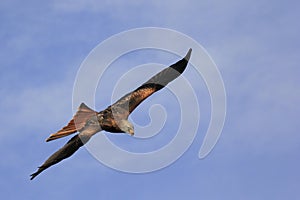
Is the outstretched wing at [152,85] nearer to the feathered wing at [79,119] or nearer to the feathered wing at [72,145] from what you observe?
the feathered wing at [79,119]

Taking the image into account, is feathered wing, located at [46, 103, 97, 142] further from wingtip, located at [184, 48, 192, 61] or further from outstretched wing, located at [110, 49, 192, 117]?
wingtip, located at [184, 48, 192, 61]

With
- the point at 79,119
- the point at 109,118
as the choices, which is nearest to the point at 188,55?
the point at 109,118

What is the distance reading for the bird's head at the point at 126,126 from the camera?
3009cm

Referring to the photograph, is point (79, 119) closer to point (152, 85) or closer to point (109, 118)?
point (109, 118)

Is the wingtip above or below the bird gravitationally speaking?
above

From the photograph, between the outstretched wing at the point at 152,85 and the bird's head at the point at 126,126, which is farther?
the outstretched wing at the point at 152,85

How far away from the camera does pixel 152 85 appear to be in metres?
32.4

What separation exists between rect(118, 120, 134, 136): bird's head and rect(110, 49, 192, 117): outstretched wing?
883mm

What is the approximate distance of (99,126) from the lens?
30234 millimetres

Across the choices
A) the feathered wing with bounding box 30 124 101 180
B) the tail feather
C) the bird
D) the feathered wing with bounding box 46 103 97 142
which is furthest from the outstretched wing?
the tail feather

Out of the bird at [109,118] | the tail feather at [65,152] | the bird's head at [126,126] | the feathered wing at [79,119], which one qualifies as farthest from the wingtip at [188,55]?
the tail feather at [65,152]

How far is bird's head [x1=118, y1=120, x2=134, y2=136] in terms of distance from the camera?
3009cm

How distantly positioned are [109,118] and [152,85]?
312 centimetres

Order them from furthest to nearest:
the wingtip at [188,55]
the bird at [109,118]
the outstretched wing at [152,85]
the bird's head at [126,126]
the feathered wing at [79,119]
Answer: the wingtip at [188,55] < the outstretched wing at [152,85] < the bird's head at [126,126] < the bird at [109,118] < the feathered wing at [79,119]
